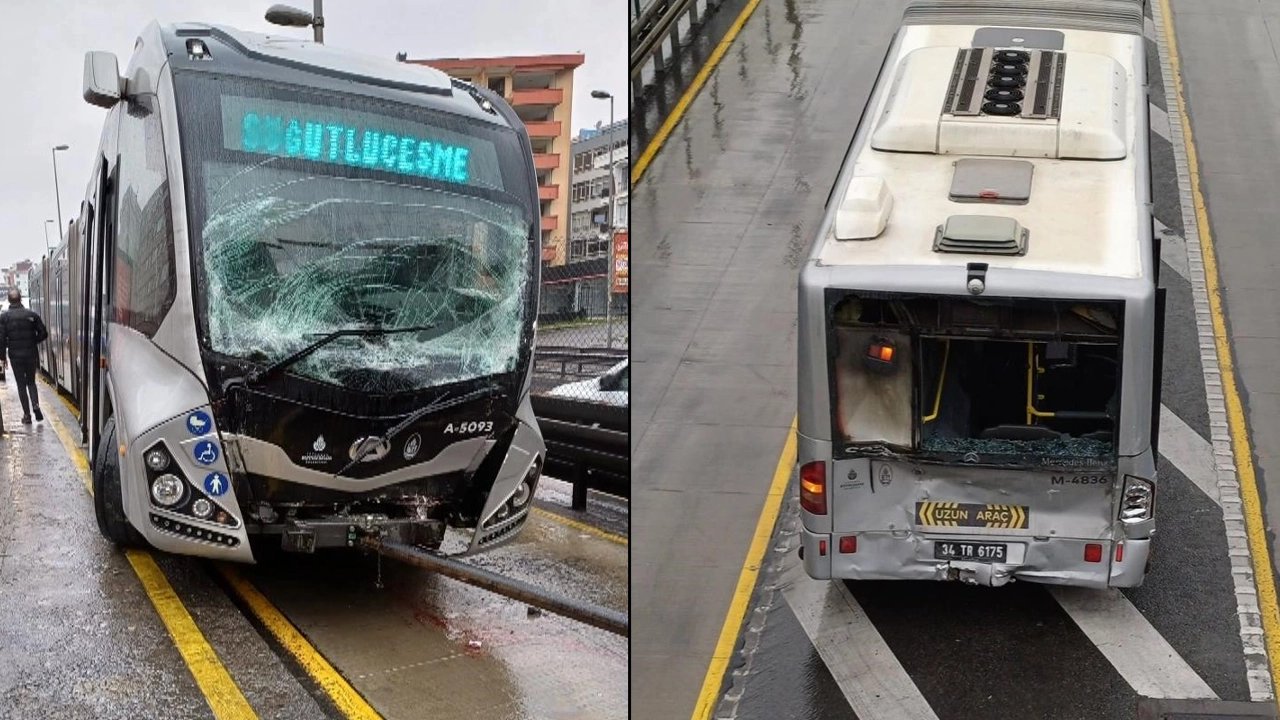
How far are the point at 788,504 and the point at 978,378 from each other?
8.58 feet

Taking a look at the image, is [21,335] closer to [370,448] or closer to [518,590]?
[370,448]

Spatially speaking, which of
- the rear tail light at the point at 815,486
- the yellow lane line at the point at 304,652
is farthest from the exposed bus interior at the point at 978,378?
the yellow lane line at the point at 304,652

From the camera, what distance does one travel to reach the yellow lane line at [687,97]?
16.9m

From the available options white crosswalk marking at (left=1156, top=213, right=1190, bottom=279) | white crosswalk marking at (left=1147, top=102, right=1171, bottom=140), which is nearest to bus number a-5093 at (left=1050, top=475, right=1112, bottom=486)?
white crosswalk marking at (left=1156, top=213, right=1190, bottom=279)

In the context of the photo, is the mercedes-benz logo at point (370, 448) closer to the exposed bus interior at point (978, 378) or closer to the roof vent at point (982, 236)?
the exposed bus interior at point (978, 378)

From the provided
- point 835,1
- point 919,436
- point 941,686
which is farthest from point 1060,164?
point 835,1

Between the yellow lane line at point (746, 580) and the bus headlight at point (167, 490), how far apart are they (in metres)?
3.38

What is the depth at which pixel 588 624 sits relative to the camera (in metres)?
7.28

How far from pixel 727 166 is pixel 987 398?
357 inches

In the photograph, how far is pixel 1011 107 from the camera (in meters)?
8.36

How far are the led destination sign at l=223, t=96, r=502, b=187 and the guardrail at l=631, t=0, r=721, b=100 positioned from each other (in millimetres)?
11177

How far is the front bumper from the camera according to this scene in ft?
24.7

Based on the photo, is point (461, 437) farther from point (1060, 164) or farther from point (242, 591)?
point (1060, 164)

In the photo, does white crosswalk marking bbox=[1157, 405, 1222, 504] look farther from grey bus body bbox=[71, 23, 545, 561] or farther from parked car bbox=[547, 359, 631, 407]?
grey bus body bbox=[71, 23, 545, 561]
